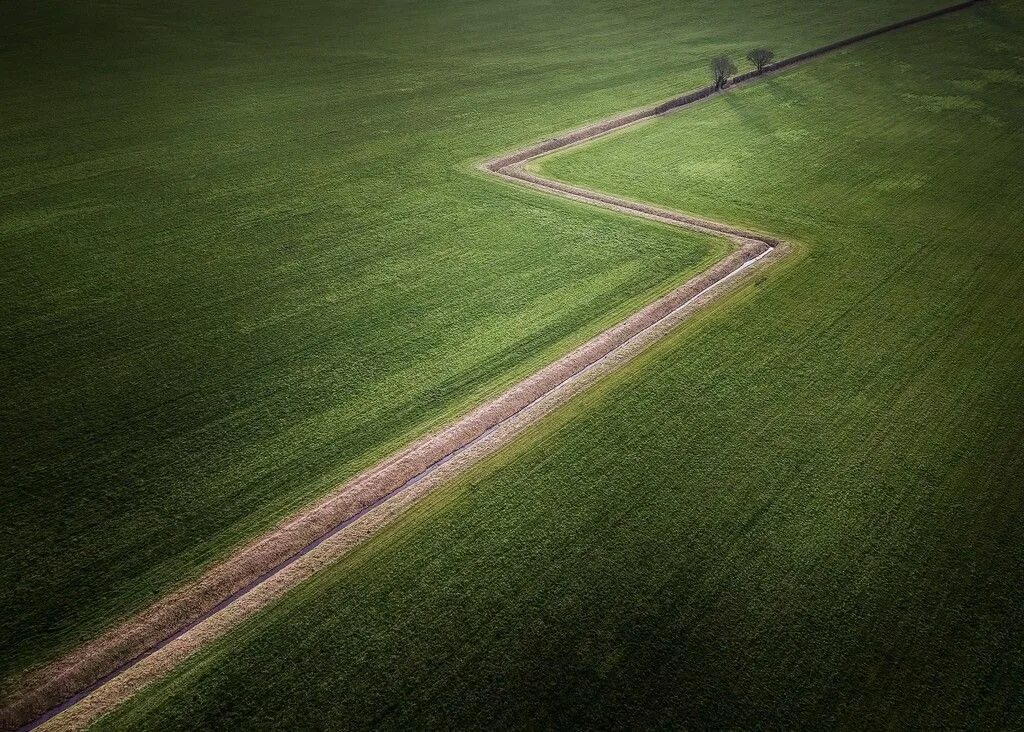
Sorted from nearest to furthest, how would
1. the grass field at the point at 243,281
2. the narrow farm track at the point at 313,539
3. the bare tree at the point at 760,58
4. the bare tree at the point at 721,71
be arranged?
the narrow farm track at the point at 313,539
the grass field at the point at 243,281
the bare tree at the point at 721,71
the bare tree at the point at 760,58

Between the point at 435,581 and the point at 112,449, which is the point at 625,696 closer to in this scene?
the point at 435,581

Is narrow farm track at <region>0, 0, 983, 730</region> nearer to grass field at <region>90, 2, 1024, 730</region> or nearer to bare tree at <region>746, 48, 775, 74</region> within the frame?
grass field at <region>90, 2, 1024, 730</region>

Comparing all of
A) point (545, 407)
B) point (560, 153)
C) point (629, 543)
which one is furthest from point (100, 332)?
point (560, 153)

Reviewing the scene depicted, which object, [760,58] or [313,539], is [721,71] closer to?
[760,58]

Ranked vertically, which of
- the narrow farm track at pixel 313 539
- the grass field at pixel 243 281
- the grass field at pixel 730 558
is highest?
the grass field at pixel 243 281

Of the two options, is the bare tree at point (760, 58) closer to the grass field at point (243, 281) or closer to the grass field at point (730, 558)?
the grass field at point (243, 281)

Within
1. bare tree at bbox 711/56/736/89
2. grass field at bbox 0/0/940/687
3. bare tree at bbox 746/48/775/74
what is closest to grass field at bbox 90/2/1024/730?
grass field at bbox 0/0/940/687

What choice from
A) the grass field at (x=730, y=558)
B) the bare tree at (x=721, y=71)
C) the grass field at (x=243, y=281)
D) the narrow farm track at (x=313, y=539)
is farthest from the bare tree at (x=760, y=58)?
the narrow farm track at (x=313, y=539)
